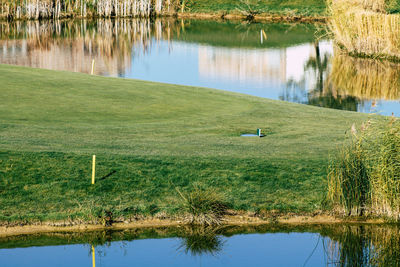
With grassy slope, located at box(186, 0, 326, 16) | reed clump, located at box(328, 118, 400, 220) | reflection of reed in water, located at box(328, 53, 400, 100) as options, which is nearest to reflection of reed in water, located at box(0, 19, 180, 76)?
grassy slope, located at box(186, 0, 326, 16)

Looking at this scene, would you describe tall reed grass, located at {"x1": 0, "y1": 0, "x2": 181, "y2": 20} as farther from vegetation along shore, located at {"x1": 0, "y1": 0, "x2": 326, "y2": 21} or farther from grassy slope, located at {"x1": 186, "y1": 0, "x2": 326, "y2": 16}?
grassy slope, located at {"x1": 186, "y1": 0, "x2": 326, "y2": 16}

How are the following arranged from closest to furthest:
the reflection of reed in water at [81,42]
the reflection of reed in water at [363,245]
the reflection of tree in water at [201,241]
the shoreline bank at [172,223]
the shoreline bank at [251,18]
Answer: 1. the reflection of reed in water at [363,245]
2. the reflection of tree in water at [201,241]
3. the shoreline bank at [172,223]
4. the reflection of reed in water at [81,42]
5. the shoreline bank at [251,18]

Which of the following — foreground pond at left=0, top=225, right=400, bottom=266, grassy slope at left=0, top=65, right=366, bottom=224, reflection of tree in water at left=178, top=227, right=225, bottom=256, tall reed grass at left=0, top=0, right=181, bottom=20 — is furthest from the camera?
tall reed grass at left=0, top=0, right=181, bottom=20

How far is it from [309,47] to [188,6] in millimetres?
20294

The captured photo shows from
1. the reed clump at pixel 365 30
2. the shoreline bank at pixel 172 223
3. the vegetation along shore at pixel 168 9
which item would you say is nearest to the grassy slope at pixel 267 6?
the vegetation along shore at pixel 168 9

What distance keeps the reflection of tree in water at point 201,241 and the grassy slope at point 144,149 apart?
696 mm

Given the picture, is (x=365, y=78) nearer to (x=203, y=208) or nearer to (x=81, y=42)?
(x=81, y=42)

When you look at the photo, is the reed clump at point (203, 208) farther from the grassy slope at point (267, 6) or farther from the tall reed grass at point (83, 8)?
the grassy slope at point (267, 6)

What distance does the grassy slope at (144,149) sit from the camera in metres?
12.0

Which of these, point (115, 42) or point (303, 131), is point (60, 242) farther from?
point (115, 42)

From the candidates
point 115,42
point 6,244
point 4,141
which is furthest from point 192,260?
point 115,42

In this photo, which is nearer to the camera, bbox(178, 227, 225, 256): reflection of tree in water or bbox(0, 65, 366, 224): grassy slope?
bbox(178, 227, 225, 256): reflection of tree in water

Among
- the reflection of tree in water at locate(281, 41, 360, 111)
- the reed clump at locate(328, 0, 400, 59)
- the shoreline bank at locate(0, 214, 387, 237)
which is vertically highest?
the reed clump at locate(328, 0, 400, 59)

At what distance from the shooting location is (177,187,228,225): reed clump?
1142cm
